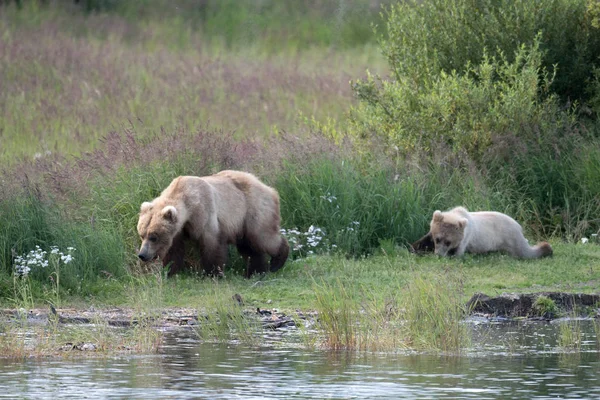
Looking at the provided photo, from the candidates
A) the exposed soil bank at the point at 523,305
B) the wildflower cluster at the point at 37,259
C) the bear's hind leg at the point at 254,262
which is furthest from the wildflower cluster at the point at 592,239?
the wildflower cluster at the point at 37,259

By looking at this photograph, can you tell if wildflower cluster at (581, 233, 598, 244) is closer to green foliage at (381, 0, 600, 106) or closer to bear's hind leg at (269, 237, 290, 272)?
green foliage at (381, 0, 600, 106)

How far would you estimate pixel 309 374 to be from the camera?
9.26 meters

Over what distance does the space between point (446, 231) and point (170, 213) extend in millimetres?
3698

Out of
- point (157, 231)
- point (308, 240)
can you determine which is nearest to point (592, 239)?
point (308, 240)

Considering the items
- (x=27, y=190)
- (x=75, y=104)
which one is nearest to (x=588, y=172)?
(x=27, y=190)

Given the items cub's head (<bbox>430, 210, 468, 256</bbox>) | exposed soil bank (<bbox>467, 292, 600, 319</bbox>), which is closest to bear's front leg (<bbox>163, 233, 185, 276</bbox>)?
cub's head (<bbox>430, 210, 468, 256</bbox>)

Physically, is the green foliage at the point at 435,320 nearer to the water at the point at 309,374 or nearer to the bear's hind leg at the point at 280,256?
the water at the point at 309,374

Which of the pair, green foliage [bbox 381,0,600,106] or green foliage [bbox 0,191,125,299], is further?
green foliage [bbox 381,0,600,106]

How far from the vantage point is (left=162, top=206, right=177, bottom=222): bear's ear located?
13688 millimetres

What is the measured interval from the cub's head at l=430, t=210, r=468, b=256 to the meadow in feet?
0.82

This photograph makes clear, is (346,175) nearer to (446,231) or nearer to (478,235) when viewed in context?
(446,231)

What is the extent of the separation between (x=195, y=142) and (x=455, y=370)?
28.4ft

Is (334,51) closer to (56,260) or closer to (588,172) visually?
(588,172)

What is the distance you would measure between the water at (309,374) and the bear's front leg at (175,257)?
3.29m
